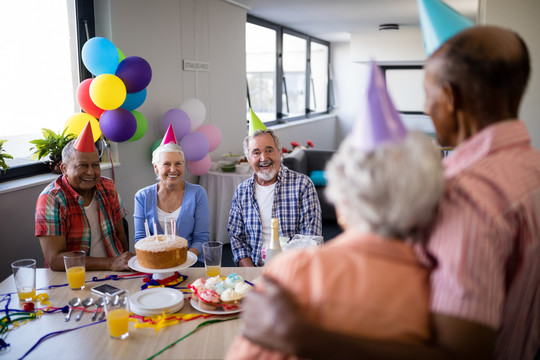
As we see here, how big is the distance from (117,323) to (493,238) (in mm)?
1189

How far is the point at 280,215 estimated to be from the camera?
2666 millimetres

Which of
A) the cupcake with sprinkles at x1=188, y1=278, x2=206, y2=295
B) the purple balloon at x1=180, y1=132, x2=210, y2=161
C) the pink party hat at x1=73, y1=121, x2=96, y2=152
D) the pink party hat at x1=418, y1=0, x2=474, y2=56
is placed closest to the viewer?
the pink party hat at x1=418, y1=0, x2=474, y2=56

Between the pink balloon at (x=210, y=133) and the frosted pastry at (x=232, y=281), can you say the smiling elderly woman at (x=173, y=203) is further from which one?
the pink balloon at (x=210, y=133)

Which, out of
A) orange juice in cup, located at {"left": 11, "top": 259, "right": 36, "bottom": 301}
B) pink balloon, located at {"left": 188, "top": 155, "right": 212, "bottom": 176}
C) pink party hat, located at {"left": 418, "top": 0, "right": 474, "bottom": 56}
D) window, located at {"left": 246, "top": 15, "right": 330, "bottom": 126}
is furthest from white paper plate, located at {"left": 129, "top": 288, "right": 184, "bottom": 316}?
window, located at {"left": 246, "top": 15, "right": 330, "bottom": 126}

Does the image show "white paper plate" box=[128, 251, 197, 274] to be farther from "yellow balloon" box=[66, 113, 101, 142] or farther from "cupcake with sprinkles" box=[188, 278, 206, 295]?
"yellow balloon" box=[66, 113, 101, 142]

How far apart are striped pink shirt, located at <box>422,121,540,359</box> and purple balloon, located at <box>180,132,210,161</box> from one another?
11.4 feet

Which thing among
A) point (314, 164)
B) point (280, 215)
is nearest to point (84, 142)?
point (280, 215)

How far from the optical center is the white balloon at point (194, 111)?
14.7 feet

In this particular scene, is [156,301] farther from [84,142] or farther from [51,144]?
[51,144]

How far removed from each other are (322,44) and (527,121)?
278 inches

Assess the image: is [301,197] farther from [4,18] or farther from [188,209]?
[4,18]

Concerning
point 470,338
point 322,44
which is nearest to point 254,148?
point 470,338

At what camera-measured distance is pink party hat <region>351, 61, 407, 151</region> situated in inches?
30.6

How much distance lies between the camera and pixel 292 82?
886cm
